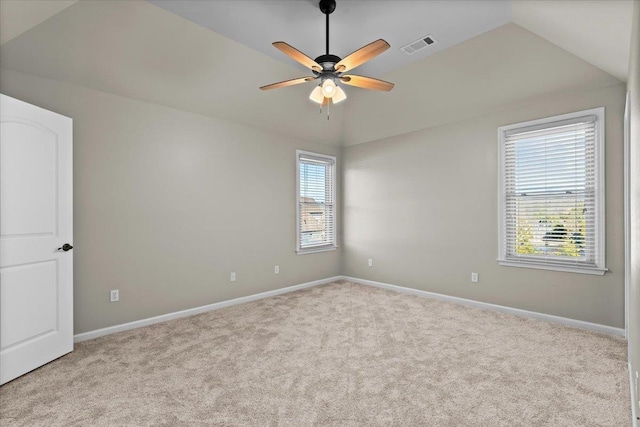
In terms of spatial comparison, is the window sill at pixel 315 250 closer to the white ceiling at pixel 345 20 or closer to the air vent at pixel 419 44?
the white ceiling at pixel 345 20

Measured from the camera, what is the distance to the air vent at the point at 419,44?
328 cm

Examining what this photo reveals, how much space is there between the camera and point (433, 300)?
4.65 meters

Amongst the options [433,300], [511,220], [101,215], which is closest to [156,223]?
[101,215]

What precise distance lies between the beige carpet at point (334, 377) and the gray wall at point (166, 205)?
528 mm

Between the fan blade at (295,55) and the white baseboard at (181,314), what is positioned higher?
the fan blade at (295,55)

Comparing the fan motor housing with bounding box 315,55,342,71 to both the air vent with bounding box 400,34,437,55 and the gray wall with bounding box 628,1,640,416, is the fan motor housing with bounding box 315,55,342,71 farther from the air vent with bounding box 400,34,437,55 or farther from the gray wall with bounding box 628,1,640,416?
the gray wall with bounding box 628,1,640,416

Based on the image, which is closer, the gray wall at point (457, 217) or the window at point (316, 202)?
the gray wall at point (457, 217)

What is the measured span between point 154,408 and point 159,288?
6.41 ft

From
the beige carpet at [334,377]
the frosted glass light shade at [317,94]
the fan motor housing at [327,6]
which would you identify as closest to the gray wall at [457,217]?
the beige carpet at [334,377]

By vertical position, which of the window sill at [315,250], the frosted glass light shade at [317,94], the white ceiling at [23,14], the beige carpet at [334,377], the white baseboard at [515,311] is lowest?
the beige carpet at [334,377]

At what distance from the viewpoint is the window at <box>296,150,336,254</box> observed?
5.43m

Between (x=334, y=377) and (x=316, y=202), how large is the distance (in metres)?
3.55

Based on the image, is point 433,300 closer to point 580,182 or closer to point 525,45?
point 580,182

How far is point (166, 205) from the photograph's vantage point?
3857 mm
